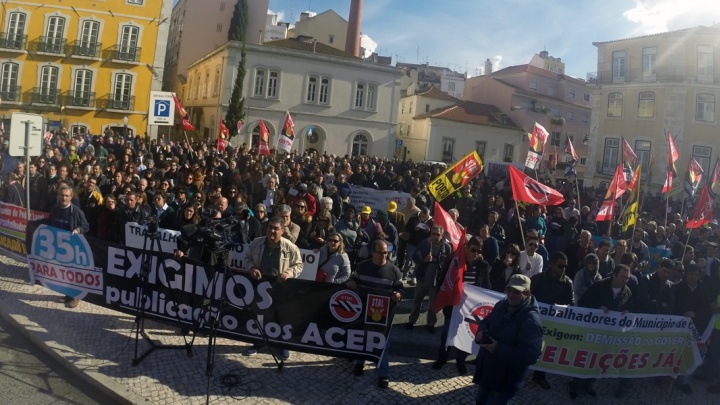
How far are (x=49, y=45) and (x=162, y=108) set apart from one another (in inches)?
1097

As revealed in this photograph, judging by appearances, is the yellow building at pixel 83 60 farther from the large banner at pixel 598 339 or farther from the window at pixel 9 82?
the large banner at pixel 598 339

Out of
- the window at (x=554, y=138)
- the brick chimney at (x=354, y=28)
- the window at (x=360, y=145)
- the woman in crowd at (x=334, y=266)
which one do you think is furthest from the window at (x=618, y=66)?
the woman in crowd at (x=334, y=266)

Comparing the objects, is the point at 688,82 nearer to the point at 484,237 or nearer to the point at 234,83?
the point at 234,83

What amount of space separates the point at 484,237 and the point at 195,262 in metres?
4.55

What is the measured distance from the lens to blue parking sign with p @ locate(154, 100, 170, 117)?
13.3 metres

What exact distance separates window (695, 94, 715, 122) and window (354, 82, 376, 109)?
21.2m

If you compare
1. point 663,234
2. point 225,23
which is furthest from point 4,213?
point 225,23

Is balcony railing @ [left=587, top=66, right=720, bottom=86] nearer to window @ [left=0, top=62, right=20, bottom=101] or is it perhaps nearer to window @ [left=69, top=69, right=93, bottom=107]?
window @ [left=69, top=69, right=93, bottom=107]

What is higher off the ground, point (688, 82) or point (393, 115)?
point (688, 82)

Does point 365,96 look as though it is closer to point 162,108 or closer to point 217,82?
point 217,82

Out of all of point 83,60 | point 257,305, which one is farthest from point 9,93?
point 257,305

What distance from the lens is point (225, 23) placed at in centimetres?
5209

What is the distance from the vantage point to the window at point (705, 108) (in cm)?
3394

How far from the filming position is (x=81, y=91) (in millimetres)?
36156
